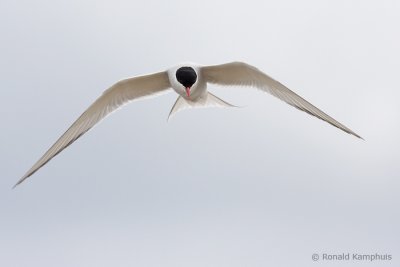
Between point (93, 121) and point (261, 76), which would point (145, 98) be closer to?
point (93, 121)

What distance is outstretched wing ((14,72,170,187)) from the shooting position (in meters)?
8.75

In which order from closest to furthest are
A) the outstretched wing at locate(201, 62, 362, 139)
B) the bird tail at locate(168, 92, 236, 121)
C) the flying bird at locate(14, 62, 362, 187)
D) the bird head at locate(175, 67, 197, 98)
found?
the outstretched wing at locate(201, 62, 362, 139) → the flying bird at locate(14, 62, 362, 187) → the bird head at locate(175, 67, 197, 98) → the bird tail at locate(168, 92, 236, 121)

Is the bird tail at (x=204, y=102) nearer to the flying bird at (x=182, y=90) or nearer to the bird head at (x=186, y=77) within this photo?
the flying bird at (x=182, y=90)

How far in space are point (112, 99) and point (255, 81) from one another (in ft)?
7.59

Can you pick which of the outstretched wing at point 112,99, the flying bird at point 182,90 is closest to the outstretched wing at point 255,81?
the flying bird at point 182,90

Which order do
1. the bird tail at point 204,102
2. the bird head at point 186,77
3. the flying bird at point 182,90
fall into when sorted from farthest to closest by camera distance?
1. the bird tail at point 204,102
2. the bird head at point 186,77
3. the flying bird at point 182,90

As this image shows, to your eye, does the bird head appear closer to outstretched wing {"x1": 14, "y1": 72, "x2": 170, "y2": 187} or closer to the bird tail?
outstretched wing {"x1": 14, "y1": 72, "x2": 170, "y2": 187}

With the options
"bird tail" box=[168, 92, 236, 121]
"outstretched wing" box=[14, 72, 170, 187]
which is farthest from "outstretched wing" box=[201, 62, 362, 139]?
"outstretched wing" box=[14, 72, 170, 187]

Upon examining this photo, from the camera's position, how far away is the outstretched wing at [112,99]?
28.7 feet

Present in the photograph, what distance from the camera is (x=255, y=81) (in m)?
8.88

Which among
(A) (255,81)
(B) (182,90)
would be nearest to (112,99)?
(B) (182,90)

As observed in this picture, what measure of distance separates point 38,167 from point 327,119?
13.3ft

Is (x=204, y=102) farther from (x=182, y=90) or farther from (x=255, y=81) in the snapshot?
(x=255, y=81)

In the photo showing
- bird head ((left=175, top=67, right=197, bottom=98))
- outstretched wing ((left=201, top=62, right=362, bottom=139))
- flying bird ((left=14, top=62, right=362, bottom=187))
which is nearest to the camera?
outstretched wing ((left=201, top=62, right=362, bottom=139))
